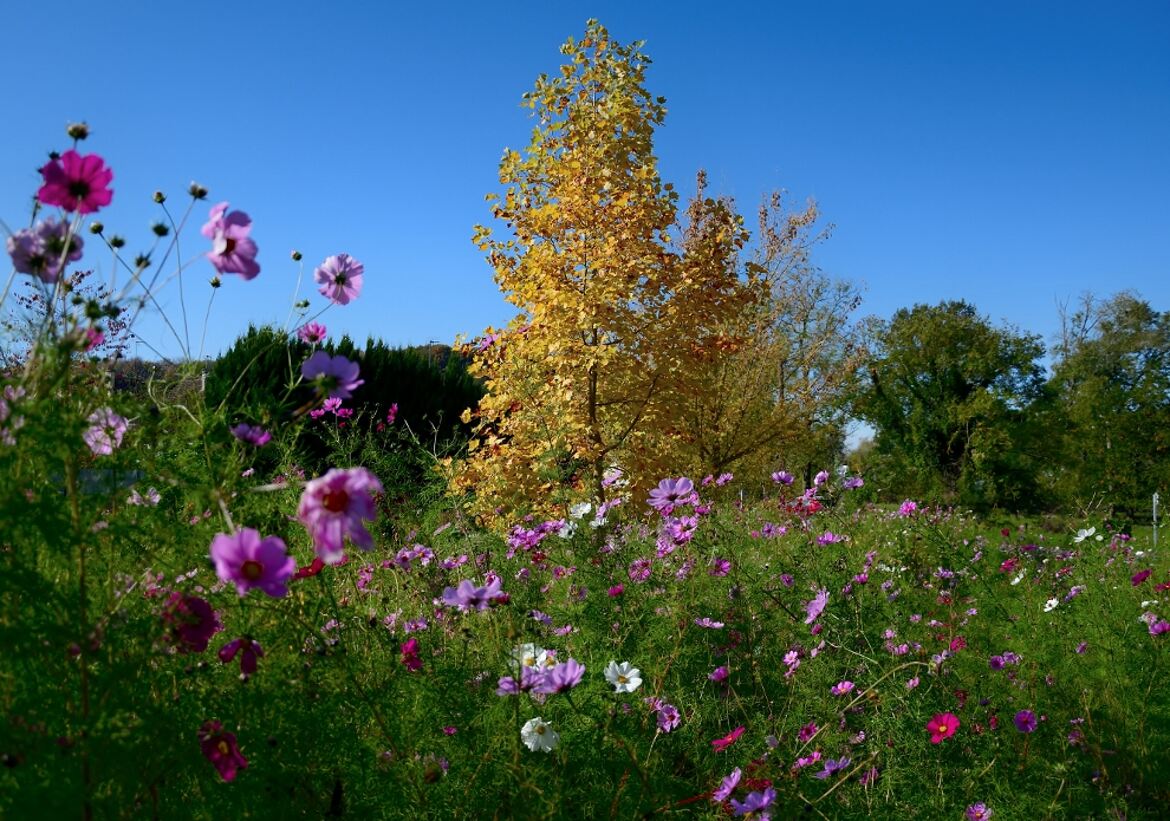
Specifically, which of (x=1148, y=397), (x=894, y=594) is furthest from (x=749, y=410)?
(x=1148, y=397)

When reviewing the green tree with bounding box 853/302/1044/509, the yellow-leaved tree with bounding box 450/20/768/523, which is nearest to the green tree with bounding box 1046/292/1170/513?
the green tree with bounding box 853/302/1044/509

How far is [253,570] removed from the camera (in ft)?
4.00

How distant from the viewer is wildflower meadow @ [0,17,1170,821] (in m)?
1.44

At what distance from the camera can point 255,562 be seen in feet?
4.02

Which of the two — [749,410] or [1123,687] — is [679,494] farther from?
[749,410]

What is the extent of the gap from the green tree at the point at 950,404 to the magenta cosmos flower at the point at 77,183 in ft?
59.1

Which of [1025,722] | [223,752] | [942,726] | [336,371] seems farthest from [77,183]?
[1025,722]

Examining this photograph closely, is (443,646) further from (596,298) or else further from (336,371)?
(596,298)

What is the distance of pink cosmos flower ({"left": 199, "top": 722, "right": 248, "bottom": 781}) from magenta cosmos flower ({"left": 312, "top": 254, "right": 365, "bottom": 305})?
91cm

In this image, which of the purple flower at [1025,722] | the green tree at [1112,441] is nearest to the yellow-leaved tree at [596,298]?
the purple flower at [1025,722]

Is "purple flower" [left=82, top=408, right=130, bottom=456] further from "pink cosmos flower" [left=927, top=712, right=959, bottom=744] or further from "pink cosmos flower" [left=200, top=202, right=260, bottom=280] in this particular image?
"pink cosmos flower" [left=927, top=712, right=959, bottom=744]

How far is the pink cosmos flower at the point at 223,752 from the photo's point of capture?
1.40 m

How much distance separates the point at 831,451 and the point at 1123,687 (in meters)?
20.2

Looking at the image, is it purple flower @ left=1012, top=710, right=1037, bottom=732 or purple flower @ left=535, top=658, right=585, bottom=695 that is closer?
purple flower @ left=535, top=658, right=585, bottom=695
